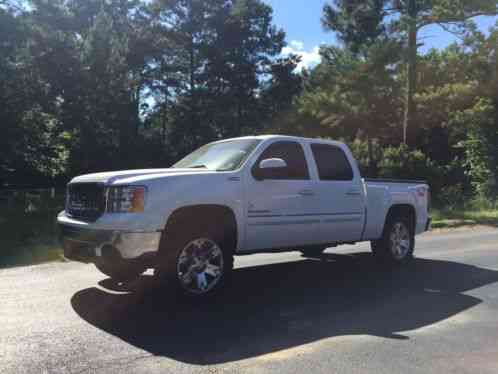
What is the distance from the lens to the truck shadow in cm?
478

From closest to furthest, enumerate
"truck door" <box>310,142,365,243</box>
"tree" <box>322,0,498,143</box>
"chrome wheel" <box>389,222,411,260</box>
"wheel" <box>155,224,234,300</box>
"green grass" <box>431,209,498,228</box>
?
"wheel" <box>155,224,234,300</box> < "truck door" <box>310,142,365,243</box> < "chrome wheel" <box>389,222,411,260</box> < "green grass" <box>431,209,498,228</box> < "tree" <box>322,0,498,143</box>

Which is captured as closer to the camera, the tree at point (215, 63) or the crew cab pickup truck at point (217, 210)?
the crew cab pickup truck at point (217, 210)

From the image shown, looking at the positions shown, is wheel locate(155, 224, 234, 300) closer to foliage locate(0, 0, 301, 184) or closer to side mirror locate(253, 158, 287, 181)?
side mirror locate(253, 158, 287, 181)

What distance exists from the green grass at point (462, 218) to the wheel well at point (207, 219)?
11413 mm

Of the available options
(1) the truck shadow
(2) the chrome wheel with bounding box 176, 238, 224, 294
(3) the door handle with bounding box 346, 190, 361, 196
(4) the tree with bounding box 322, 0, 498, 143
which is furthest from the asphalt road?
(4) the tree with bounding box 322, 0, 498, 143

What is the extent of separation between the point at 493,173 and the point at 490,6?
7176 millimetres

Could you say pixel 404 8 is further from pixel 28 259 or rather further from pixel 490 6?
pixel 28 259

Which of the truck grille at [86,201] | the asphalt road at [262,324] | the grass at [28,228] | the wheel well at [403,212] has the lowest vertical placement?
the asphalt road at [262,324]

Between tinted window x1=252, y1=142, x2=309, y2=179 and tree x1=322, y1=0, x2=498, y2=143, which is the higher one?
tree x1=322, y1=0, x2=498, y2=143

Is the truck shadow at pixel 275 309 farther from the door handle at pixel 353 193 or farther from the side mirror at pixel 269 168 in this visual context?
the side mirror at pixel 269 168

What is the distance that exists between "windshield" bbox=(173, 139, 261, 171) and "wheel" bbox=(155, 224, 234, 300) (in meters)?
0.97

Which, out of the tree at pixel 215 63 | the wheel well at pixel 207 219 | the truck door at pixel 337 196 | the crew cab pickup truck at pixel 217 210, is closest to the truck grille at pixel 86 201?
Answer: the crew cab pickup truck at pixel 217 210

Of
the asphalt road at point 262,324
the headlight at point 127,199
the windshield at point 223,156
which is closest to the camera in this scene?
the asphalt road at point 262,324

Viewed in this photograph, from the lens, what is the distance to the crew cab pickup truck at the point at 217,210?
5766mm
